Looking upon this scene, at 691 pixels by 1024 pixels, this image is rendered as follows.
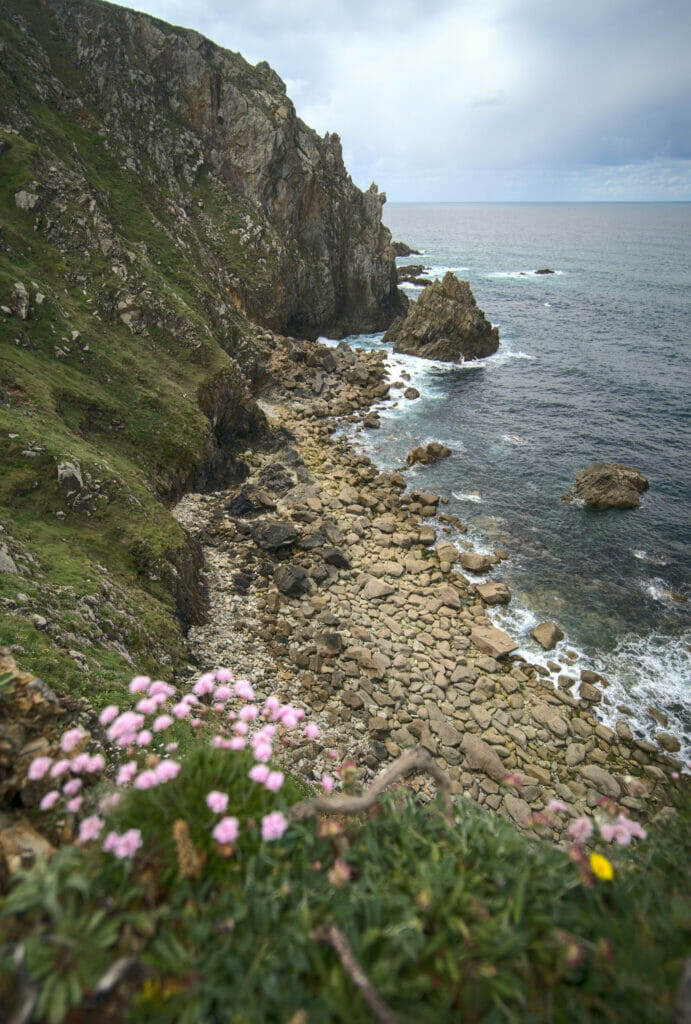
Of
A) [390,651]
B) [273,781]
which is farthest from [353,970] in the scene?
[390,651]

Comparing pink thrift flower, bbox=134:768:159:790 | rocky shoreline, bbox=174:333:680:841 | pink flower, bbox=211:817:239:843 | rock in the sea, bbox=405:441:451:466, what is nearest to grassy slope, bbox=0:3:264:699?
rocky shoreline, bbox=174:333:680:841

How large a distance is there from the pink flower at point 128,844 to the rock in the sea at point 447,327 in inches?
2463

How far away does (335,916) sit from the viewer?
181 inches

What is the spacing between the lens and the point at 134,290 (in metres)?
31.6

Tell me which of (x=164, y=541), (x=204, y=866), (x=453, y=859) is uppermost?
(x=204, y=866)

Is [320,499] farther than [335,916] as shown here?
Yes

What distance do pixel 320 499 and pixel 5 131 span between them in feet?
103

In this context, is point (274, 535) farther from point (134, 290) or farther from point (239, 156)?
point (239, 156)

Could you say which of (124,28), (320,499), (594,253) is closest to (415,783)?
(320,499)

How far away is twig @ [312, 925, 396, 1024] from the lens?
3.71 m

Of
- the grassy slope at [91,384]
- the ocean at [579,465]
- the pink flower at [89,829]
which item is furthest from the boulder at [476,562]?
the pink flower at [89,829]

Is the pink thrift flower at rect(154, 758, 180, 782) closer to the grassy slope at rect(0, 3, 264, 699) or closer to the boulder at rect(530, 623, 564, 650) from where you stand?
the grassy slope at rect(0, 3, 264, 699)

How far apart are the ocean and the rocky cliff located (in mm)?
14673

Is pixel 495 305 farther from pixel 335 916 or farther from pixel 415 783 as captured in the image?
pixel 335 916
